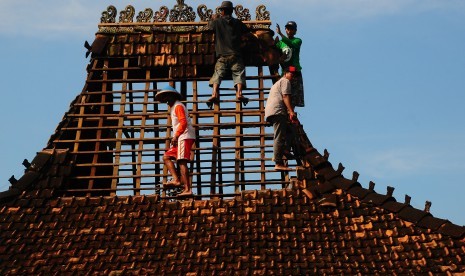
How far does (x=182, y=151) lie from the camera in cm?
2130

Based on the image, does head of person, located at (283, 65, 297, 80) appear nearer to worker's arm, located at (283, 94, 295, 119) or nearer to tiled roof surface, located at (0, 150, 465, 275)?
worker's arm, located at (283, 94, 295, 119)

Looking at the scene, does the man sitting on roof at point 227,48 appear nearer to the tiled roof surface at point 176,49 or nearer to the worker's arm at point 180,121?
the tiled roof surface at point 176,49

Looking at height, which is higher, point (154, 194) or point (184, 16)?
point (184, 16)

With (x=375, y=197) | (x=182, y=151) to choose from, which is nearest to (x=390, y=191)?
(x=375, y=197)

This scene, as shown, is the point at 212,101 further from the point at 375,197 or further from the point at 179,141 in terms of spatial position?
the point at 375,197

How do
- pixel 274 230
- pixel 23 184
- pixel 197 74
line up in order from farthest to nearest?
pixel 197 74 → pixel 23 184 → pixel 274 230

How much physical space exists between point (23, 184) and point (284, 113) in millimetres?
4875

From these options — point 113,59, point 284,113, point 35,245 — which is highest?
point 113,59

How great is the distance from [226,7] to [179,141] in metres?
3.58

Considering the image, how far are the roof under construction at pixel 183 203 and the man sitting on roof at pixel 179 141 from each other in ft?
1.11

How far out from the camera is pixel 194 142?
73.3 feet

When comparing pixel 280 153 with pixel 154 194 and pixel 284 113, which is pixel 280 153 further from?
pixel 154 194

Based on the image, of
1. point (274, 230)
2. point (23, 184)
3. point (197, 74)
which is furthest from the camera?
point (197, 74)

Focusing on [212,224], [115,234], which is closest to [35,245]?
[115,234]
